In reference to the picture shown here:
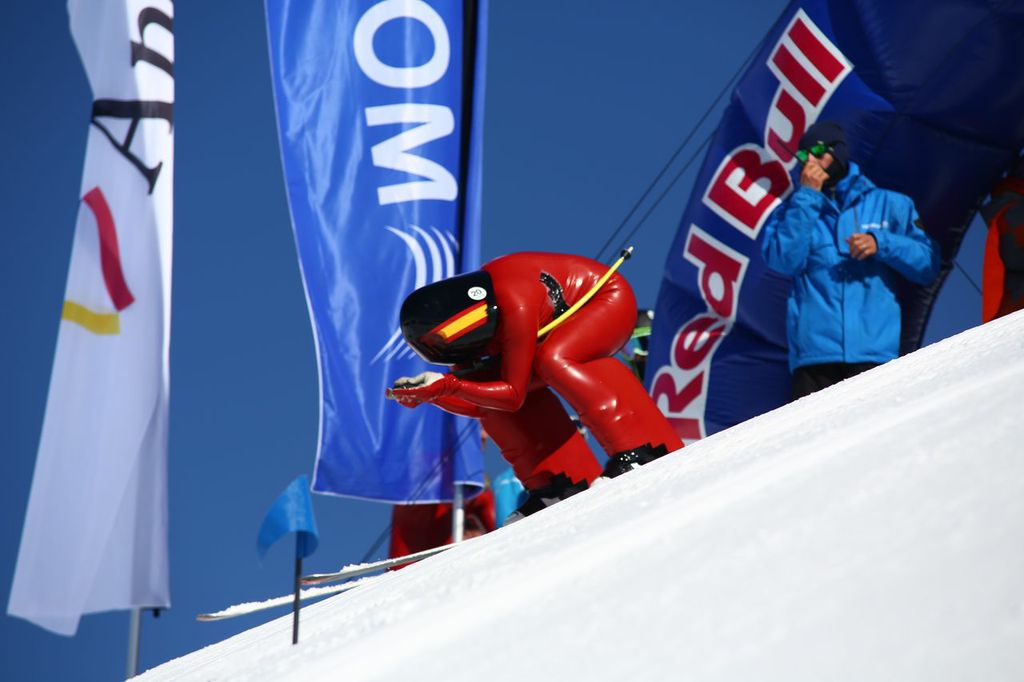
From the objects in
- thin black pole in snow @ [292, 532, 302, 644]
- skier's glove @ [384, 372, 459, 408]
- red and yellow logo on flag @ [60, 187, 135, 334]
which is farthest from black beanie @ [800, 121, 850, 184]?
thin black pole in snow @ [292, 532, 302, 644]

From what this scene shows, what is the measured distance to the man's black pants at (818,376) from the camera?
148 inches

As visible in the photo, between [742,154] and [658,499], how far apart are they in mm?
3588

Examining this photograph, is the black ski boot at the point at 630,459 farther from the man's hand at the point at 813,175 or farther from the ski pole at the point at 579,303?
the man's hand at the point at 813,175

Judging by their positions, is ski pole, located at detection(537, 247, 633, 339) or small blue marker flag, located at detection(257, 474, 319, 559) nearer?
small blue marker flag, located at detection(257, 474, 319, 559)

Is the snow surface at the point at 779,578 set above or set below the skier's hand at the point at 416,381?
above

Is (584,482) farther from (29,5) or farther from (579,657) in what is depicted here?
(29,5)

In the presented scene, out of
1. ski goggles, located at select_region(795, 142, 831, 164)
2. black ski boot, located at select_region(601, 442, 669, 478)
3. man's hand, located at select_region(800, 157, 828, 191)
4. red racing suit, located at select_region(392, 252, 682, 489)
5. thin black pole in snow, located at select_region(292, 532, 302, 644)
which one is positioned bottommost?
black ski boot, located at select_region(601, 442, 669, 478)

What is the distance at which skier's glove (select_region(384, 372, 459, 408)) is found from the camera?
3154mm

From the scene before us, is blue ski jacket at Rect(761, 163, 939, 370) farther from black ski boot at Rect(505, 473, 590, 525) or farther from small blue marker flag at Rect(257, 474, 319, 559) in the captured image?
small blue marker flag at Rect(257, 474, 319, 559)

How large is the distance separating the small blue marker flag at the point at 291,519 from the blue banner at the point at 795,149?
10.1 feet

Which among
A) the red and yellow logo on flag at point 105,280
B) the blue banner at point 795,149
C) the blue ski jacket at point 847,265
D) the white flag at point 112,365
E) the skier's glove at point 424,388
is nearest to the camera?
the skier's glove at point 424,388

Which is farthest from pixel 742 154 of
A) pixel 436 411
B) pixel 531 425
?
pixel 531 425

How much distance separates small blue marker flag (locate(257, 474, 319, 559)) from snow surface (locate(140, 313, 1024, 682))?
13cm

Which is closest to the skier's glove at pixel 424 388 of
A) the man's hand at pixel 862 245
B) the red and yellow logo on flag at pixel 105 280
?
the red and yellow logo on flag at pixel 105 280
